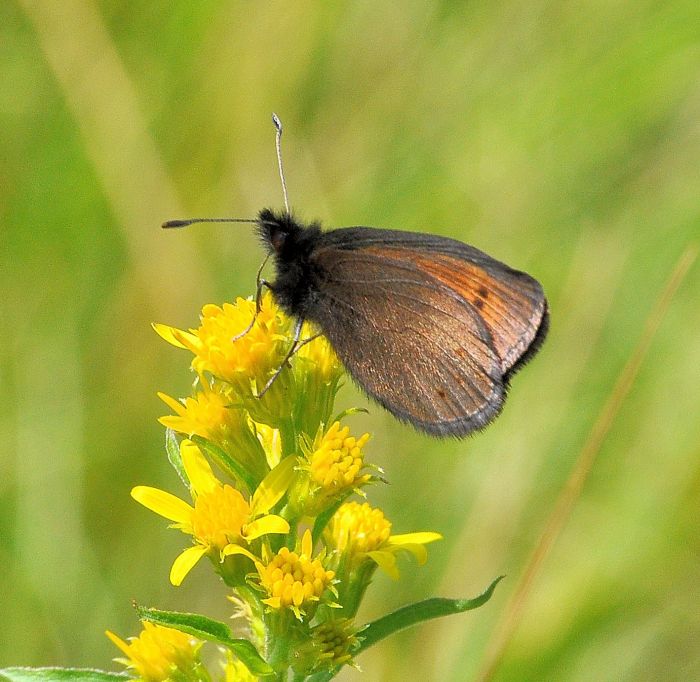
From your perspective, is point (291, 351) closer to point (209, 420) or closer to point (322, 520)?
point (209, 420)

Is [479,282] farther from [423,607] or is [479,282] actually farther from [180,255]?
[180,255]

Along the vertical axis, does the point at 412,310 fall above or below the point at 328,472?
above

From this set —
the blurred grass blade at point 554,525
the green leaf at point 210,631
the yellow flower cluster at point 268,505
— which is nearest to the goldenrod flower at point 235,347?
the yellow flower cluster at point 268,505

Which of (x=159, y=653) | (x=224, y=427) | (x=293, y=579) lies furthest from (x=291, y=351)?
(x=159, y=653)

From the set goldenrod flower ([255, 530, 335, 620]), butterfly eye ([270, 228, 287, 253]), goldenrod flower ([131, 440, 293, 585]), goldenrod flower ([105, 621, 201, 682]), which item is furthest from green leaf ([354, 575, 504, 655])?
butterfly eye ([270, 228, 287, 253])

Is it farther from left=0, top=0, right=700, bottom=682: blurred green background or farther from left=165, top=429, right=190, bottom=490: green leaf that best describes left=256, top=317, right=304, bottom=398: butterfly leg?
left=0, top=0, right=700, bottom=682: blurred green background
